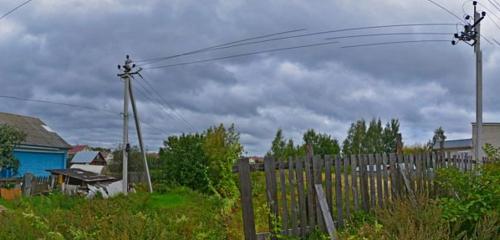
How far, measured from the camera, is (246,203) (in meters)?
5.70

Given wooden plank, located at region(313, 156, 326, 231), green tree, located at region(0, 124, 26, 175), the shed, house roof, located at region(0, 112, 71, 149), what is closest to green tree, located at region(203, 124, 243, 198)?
wooden plank, located at region(313, 156, 326, 231)

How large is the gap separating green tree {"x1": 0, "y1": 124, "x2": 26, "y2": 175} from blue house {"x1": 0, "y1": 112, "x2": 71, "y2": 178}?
1.91m

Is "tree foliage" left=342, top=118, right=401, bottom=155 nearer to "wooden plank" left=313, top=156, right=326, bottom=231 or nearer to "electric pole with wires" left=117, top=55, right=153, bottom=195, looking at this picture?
"electric pole with wires" left=117, top=55, right=153, bottom=195

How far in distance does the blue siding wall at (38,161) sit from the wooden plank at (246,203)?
2384 centimetres

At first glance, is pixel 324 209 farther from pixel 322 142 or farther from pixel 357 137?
pixel 357 137

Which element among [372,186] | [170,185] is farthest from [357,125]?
[372,186]

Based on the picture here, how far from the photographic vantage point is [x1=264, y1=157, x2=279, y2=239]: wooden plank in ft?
19.6

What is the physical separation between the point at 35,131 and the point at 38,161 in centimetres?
264

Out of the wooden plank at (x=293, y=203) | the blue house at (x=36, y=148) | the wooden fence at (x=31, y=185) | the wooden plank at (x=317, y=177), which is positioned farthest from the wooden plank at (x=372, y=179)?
the blue house at (x=36, y=148)

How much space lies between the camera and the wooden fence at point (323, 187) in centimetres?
599

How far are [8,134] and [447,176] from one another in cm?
2191

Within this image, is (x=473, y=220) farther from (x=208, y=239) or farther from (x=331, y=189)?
(x=208, y=239)

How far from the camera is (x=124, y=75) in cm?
1753

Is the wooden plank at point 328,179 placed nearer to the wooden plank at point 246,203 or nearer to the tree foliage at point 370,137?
the wooden plank at point 246,203
